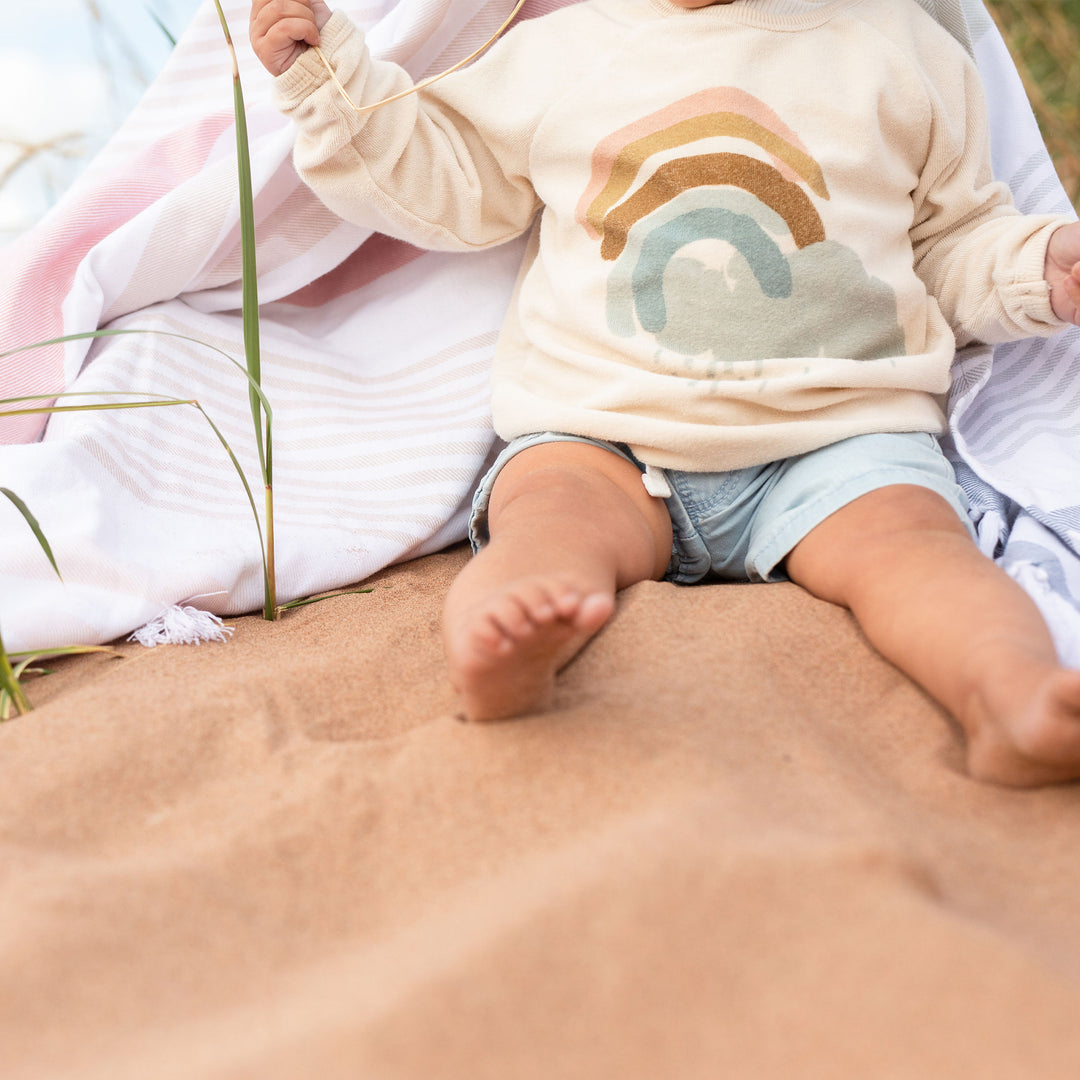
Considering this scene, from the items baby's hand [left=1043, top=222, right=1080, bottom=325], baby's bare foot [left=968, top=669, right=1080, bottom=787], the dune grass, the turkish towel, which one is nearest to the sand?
baby's bare foot [left=968, top=669, right=1080, bottom=787]

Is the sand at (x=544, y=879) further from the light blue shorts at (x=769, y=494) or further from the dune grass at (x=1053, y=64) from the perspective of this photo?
the dune grass at (x=1053, y=64)

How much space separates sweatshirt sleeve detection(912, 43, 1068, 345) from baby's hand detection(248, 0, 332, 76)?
27.4 inches

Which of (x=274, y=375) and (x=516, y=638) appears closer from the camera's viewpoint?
(x=516, y=638)

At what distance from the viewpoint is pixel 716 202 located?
3.62ft

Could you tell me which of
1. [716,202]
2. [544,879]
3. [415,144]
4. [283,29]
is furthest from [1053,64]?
[544,879]

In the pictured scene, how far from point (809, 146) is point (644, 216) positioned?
0.64 feet

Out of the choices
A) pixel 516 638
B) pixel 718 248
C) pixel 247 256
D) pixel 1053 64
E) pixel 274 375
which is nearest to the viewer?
pixel 516 638

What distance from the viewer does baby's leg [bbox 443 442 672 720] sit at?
2.29 feet

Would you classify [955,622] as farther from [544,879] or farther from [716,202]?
[716,202]

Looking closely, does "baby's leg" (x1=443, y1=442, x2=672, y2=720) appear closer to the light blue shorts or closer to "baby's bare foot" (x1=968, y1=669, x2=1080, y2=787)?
the light blue shorts

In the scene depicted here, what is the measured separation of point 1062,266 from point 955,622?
559 millimetres

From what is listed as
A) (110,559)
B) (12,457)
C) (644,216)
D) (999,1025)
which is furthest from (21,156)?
(999,1025)

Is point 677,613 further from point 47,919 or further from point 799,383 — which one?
point 47,919

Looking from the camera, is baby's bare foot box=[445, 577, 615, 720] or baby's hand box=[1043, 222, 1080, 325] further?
baby's hand box=[1043, 222, 1080, 325]
